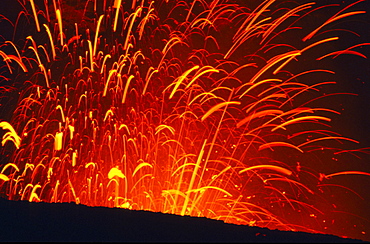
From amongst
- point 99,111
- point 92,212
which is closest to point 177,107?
point 99,111

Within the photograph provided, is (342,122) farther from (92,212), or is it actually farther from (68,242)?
(68,242)

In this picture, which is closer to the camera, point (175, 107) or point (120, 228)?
point (120, 228)

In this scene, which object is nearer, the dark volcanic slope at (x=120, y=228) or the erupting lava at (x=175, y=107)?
the dark volcanic slope at (x=120, y=228)

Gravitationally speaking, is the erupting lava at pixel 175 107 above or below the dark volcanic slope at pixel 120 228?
above

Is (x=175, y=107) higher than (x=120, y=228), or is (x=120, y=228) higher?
(x=175, y=107)
